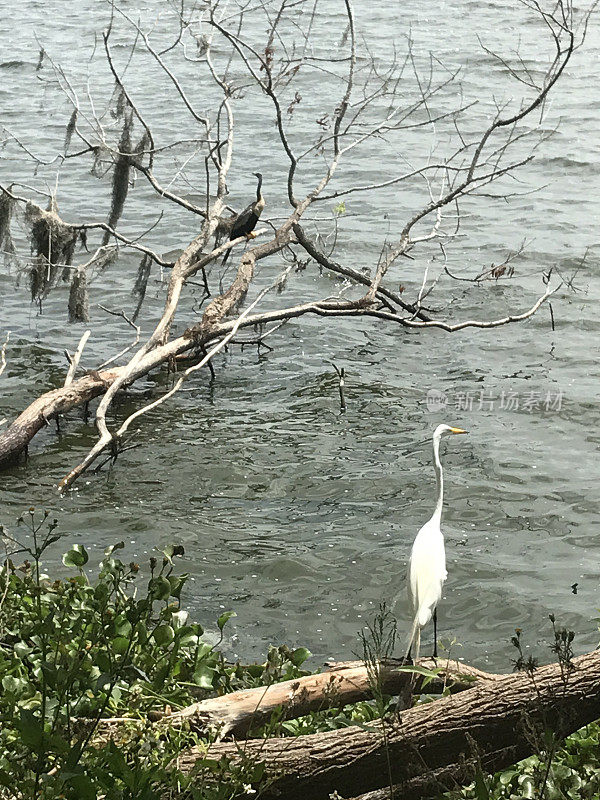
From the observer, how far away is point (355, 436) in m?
8.42

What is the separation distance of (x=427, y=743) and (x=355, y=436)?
5066mm

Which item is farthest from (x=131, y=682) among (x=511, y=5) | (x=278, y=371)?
(x=511, y=5)

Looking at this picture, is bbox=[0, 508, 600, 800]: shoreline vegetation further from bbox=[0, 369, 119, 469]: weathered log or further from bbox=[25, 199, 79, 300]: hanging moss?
bbox=[25, 199, 79, 300]: hanging moss

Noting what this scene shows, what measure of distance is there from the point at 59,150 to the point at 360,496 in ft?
30.9

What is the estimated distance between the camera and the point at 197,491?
749 cm

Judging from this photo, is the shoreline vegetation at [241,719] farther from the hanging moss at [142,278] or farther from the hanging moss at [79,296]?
the hanging moss at [142,278]

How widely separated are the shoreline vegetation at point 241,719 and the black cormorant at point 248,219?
17.8ft

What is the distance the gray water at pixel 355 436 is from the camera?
6.32 meters

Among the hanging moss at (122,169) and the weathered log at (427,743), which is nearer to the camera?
the weathered log at (427,743)

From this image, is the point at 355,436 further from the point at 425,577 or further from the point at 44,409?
the point at 425,577

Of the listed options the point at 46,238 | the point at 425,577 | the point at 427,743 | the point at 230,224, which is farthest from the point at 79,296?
the point at 427,743

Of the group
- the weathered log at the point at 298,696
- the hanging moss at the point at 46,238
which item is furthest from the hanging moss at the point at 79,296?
the weathered log at the point at 298,696

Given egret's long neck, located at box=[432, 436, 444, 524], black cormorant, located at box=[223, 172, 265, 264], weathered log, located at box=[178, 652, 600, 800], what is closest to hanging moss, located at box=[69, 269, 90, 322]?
black cormorant, located at box=[223, 172, 265, 264]

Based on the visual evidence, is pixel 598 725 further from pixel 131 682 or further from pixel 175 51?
pixel 175 51
